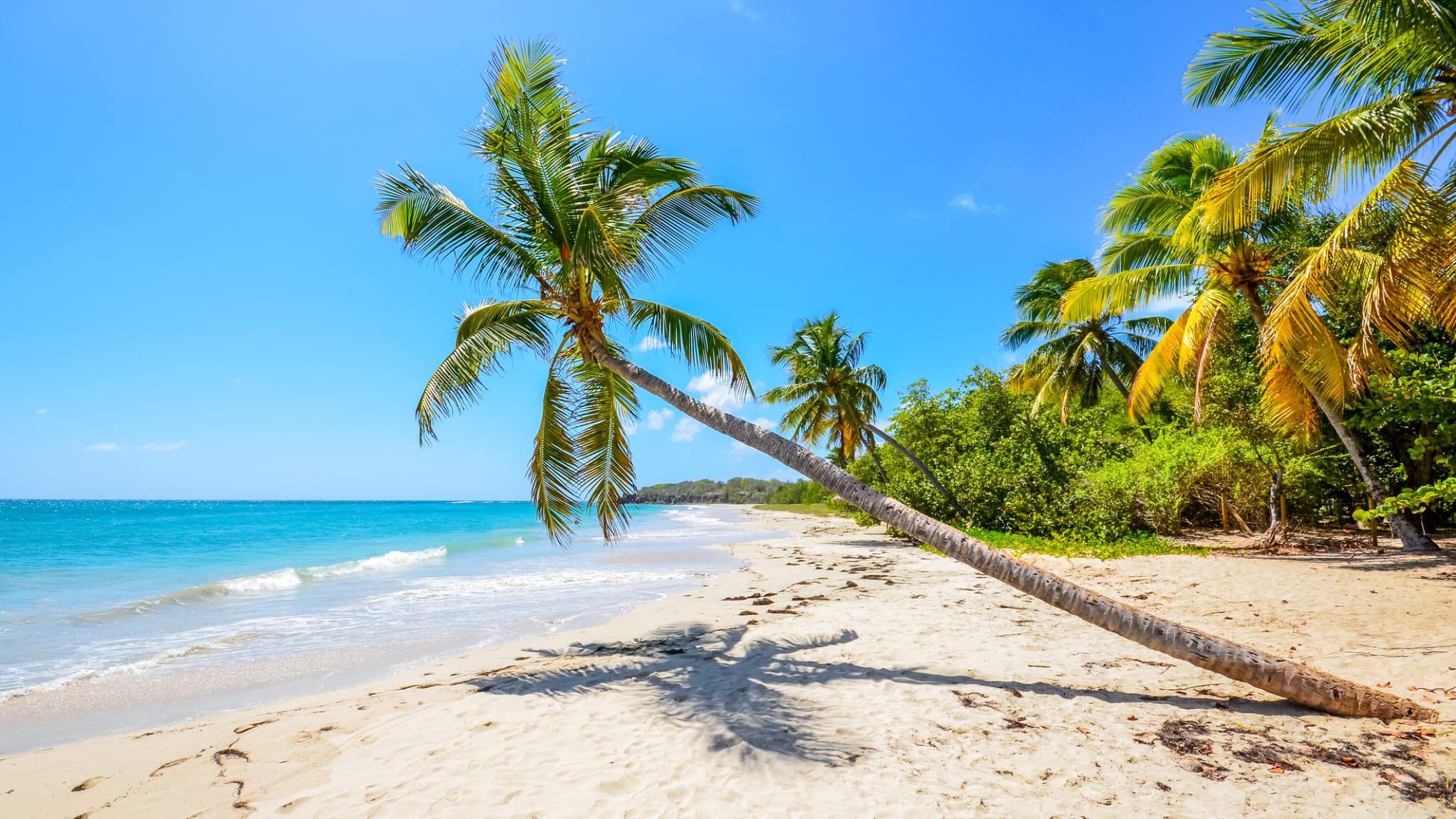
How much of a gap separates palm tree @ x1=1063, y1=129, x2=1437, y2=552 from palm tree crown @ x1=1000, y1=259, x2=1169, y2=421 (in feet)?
23.5

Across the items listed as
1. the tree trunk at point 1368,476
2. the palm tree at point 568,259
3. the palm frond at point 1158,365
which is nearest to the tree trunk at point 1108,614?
the palm tree at point 568,259

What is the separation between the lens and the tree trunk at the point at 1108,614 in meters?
3.91

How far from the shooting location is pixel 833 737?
3861 millimetres

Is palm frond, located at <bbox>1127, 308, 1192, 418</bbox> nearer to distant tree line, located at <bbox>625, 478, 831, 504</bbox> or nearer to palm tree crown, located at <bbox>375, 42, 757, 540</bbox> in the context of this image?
palm tree crown, located at <bbox>375, 42, 757, 540</bbox>

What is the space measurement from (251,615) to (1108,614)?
1151cm

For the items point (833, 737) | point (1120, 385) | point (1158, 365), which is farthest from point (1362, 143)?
point (1120, 385)

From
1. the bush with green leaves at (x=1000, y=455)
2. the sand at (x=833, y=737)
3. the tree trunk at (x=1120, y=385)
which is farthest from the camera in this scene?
the tree trunk at (x=1120, y=385)

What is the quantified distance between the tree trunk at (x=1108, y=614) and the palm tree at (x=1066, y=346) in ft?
52.6

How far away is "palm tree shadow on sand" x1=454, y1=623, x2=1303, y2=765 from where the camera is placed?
154 inches

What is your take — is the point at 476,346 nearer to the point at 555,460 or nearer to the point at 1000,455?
the point at 555,460

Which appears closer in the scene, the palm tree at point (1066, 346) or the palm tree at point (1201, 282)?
the palm tree at point (1201, 282)

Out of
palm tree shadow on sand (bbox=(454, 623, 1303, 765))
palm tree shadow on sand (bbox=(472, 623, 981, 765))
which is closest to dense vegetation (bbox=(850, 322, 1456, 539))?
palm tree shadow on sand (bbox=(454, 623, 1303, 765))

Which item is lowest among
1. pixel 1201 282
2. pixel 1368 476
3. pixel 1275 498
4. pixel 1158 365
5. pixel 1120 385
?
pixel 1275 498

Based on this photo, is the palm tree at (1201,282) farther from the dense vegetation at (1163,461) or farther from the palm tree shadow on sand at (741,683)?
the palm tree shadow on sand at (741,683)
